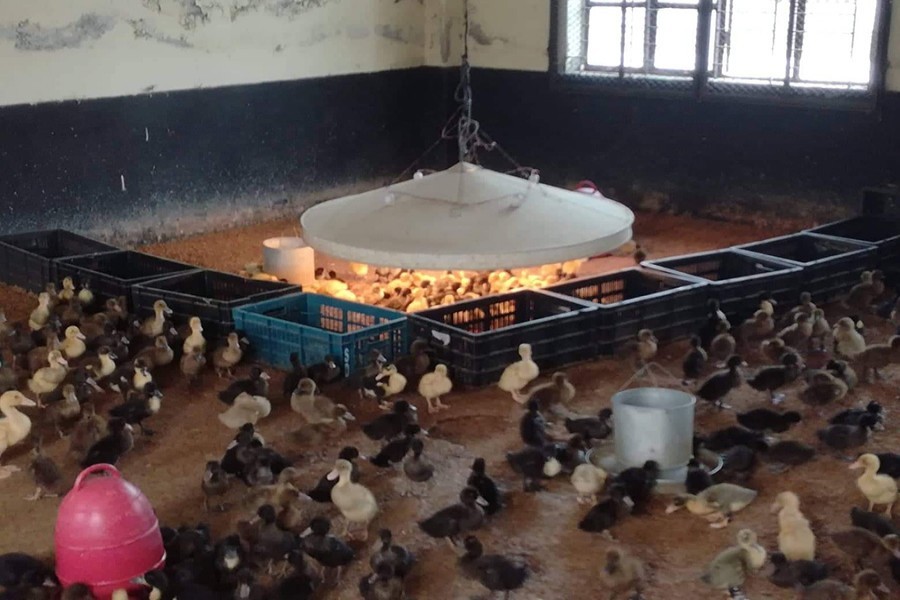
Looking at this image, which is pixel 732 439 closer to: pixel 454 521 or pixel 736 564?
pixel 736 564

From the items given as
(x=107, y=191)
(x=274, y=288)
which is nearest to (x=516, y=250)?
(x=274, y=288)

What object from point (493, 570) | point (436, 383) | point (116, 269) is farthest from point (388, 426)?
point (116, 269)

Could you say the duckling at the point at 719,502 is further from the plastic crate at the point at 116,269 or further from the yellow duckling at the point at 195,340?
the plastic crate at the point at 116,269

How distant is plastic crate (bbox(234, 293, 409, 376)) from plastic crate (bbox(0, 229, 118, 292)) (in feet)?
6.16

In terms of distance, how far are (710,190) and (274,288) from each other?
5.15 m

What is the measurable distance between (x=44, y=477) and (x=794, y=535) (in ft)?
10.3

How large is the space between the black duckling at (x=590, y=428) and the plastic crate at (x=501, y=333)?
32.6 inches

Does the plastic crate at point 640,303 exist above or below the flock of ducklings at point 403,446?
above

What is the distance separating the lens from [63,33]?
889 centimetres

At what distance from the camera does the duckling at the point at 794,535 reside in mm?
4270

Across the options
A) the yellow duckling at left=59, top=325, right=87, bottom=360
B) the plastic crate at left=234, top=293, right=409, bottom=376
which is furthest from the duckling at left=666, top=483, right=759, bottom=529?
the yellow duckling at left=59, top=325, right=87, bottom=360

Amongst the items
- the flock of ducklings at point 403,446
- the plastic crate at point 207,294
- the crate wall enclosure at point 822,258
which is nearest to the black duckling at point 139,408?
the flock of ducklings at point 403,446

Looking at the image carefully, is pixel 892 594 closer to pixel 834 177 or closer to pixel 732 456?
pixel 732 456

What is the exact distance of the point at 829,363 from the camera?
621 centimetres
